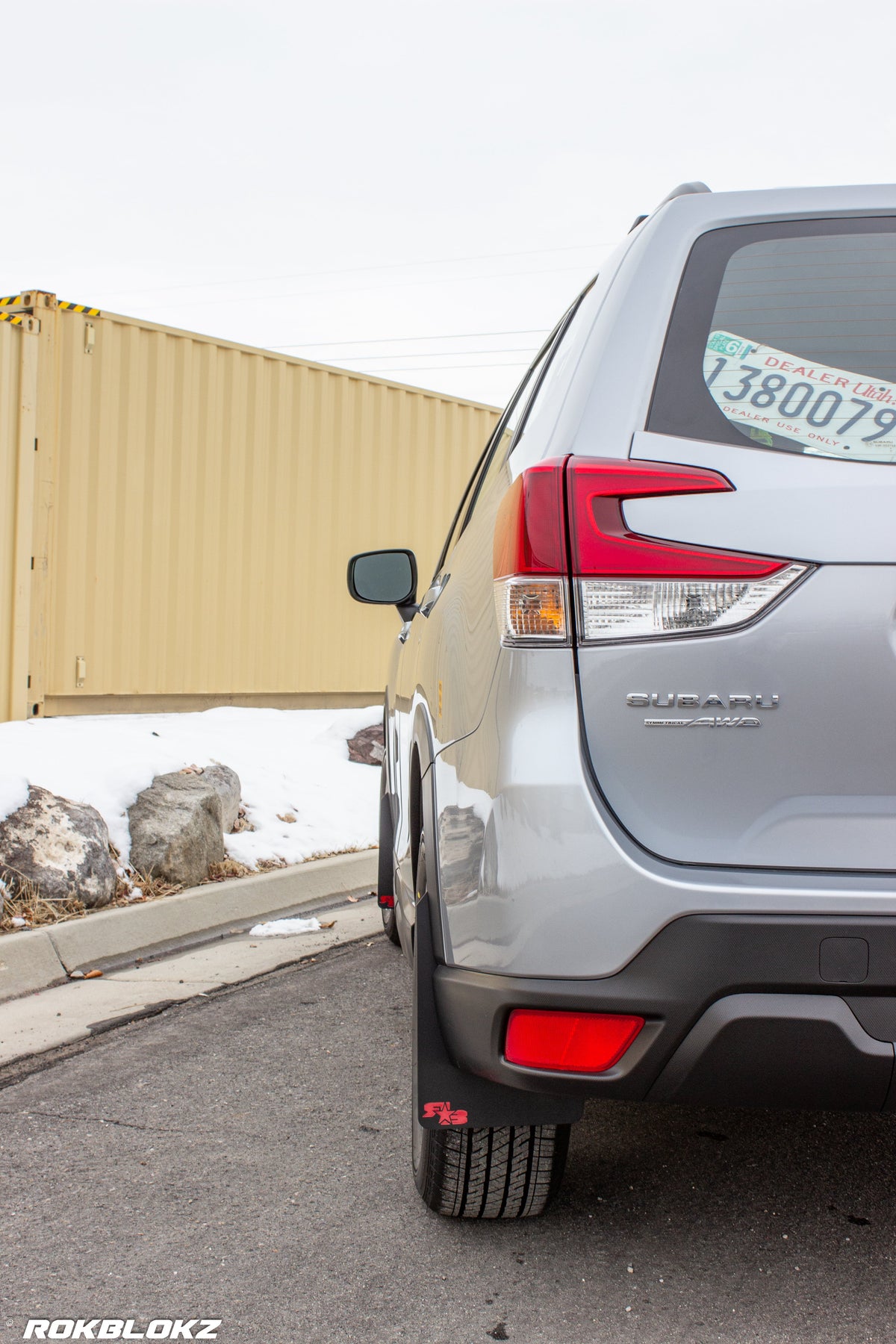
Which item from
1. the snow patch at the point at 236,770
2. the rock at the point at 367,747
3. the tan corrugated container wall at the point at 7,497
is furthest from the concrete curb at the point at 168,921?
the tan corrugated container wall at the point at 7,497

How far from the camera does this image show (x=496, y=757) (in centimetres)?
186

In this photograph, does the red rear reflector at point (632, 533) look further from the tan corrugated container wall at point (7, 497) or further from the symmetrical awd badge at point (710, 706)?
the tan corrugated container wall at point (7, 497)

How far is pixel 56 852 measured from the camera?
467 centimetres

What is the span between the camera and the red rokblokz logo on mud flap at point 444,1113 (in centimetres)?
203

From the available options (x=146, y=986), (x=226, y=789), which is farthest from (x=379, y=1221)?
(x=226, y=789)

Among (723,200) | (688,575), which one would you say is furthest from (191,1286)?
(723,200)

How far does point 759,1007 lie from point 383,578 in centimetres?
252

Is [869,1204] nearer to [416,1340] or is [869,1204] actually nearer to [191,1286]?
[416,1340]

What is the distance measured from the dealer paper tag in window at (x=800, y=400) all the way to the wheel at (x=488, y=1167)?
103cm

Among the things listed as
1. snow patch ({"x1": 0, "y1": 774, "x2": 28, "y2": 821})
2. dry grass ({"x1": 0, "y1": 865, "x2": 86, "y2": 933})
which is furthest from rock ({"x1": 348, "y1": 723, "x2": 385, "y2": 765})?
dry grass ({"x1": 0, "y1": 865, "x2": 86, "y2": 933})

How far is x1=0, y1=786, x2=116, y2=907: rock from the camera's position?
4.58 metres

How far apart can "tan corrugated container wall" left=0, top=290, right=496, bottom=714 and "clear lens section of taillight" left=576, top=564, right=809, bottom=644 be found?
24.0 feet

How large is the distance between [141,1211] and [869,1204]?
154 centimetres

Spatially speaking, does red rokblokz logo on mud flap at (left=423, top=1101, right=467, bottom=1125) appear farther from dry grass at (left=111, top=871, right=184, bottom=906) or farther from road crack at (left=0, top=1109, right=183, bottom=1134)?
dry grass at (left=111, top=871, right=184, bottom=906)
